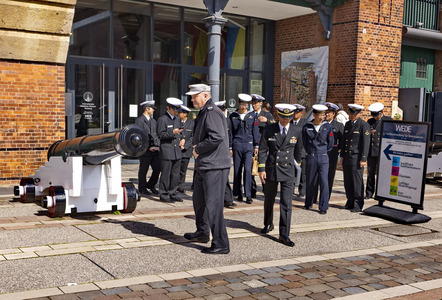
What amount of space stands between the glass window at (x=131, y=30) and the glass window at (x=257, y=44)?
375cm

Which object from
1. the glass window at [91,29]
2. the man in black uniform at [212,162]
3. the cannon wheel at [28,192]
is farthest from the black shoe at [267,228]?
the glass window at [91,29]

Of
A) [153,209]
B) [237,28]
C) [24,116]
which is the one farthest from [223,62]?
[153,209]

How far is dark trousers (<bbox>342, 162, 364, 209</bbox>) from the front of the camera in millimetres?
9328

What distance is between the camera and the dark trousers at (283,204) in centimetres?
676

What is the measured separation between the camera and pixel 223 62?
17.1 metres

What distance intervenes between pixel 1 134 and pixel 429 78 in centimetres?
1452

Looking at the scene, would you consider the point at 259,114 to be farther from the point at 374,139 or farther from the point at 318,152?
the point at 374,139

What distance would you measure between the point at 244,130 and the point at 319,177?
158 cm

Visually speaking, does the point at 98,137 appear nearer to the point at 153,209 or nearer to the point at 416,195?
the point at 153,209

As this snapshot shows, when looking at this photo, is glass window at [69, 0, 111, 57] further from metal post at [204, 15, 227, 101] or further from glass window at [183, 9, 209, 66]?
metal post at [204, 15, 227, 101]

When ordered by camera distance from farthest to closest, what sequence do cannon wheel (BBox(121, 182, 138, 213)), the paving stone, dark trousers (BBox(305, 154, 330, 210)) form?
1. dark trousers (BBox(305, 154, 330, 210))
2. cannon wheel (BBox(121, 182, 138, 213))
3. the paving stone

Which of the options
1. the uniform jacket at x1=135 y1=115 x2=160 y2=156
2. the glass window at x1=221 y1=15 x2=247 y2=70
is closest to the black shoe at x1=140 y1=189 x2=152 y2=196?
the uniform jacket at x1=135 y1=115 x2=160 y2=156

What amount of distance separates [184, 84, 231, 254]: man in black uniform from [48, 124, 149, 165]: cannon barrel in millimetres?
950

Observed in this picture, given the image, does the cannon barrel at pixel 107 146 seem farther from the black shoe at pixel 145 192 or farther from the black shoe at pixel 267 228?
the black shoe at pixel 145 192
